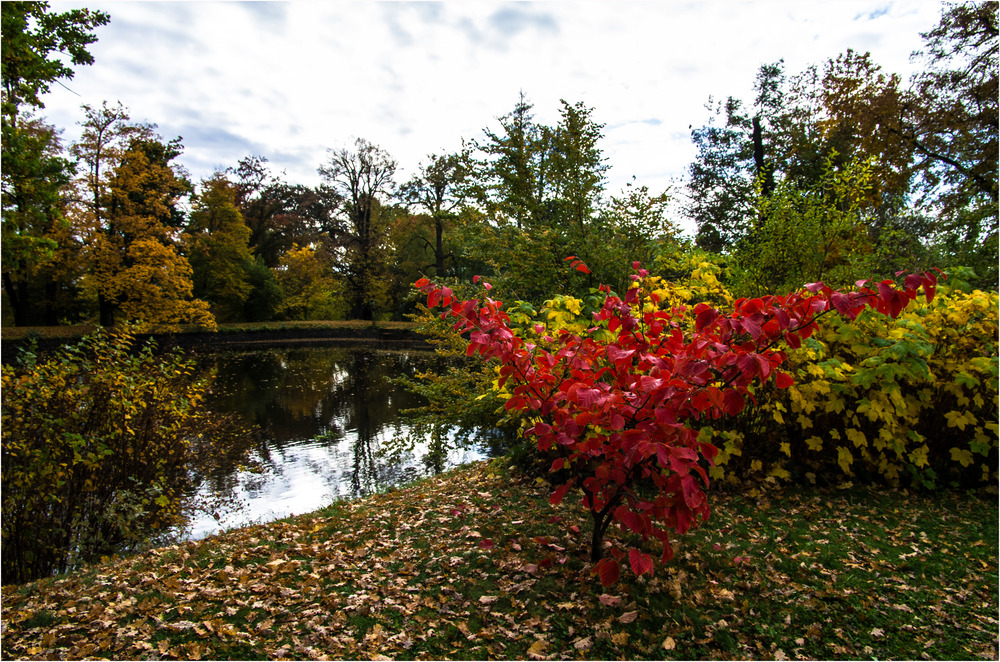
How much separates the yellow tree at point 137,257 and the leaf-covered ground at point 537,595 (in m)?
19.6

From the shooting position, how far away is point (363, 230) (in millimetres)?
33031

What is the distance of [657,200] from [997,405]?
4857 millimetres

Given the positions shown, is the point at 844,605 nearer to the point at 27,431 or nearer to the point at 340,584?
the point at 340,584

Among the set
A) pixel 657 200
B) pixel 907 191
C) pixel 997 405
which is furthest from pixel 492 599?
pixel 907 191

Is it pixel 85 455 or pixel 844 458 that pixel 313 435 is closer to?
pixel 85 455

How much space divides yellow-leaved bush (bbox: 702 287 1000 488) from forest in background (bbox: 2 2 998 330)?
67 cm

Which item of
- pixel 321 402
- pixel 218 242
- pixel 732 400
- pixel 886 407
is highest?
pixel 218 242

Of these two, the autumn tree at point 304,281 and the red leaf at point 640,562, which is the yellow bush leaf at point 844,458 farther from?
the autumn tree at point 304,281

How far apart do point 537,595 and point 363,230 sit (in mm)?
32263

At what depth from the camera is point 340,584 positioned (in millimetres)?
3102

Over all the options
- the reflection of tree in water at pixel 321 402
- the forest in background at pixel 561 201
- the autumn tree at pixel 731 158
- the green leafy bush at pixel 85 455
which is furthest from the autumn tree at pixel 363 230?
the green leafy bush at pixel 85 455

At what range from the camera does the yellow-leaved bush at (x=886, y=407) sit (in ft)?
13.0

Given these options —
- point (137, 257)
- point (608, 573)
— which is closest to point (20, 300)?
point (137, 257)

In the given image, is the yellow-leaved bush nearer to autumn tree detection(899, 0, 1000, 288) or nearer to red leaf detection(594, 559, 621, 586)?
red leaf detection(594, 559, 621, 586)
